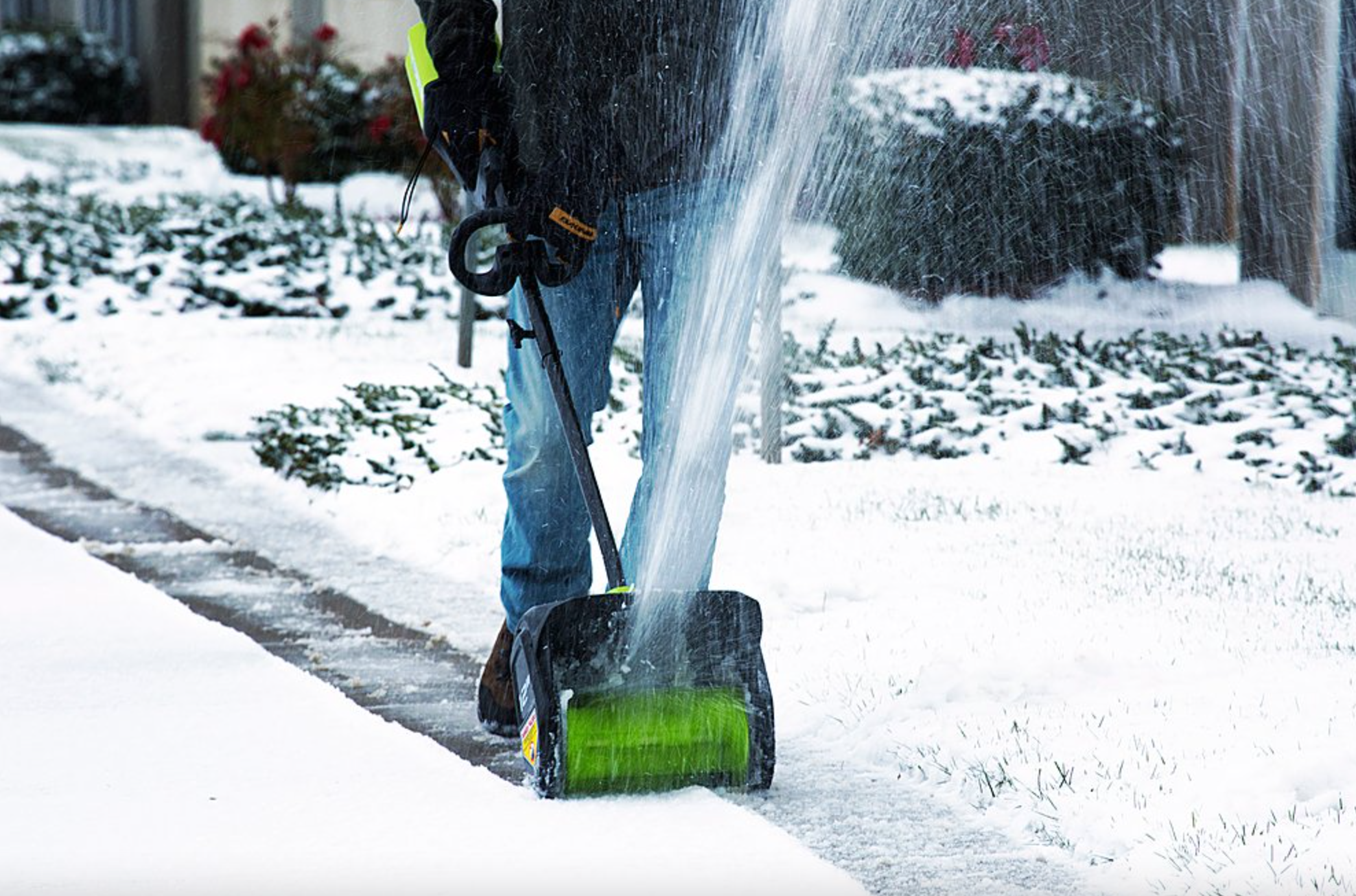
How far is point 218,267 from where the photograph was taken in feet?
33.4

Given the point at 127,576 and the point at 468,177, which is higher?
the point at 468,177

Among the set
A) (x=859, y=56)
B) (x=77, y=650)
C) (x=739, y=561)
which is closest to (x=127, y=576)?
(x=77, y=650)

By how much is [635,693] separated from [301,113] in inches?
540

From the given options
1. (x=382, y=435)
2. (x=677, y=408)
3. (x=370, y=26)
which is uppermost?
(x=370, y=26)

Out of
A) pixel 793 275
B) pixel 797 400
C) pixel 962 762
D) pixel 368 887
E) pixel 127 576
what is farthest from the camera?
pixel 793 275

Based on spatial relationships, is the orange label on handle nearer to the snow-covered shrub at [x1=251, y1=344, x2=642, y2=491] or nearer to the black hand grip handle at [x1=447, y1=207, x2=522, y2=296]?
the black hand grip handle at [x1=447, y1=207, x2=522, y2=296]

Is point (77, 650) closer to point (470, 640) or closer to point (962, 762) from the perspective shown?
point (470, 640)

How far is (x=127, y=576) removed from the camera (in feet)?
14.5

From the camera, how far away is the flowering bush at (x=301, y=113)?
15016 millimetres

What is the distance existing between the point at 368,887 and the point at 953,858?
87 centimetres

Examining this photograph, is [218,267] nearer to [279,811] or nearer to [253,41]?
[253,41]

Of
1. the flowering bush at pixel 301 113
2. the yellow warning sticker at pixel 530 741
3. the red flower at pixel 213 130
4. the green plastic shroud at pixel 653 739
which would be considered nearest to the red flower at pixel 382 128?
the flowering bush at pixel 301 113

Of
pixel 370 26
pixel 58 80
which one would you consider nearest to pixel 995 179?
pixel 370 26

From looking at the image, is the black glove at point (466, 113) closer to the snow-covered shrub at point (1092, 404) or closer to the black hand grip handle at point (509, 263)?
the black hand grip handle at point (509, 263)
